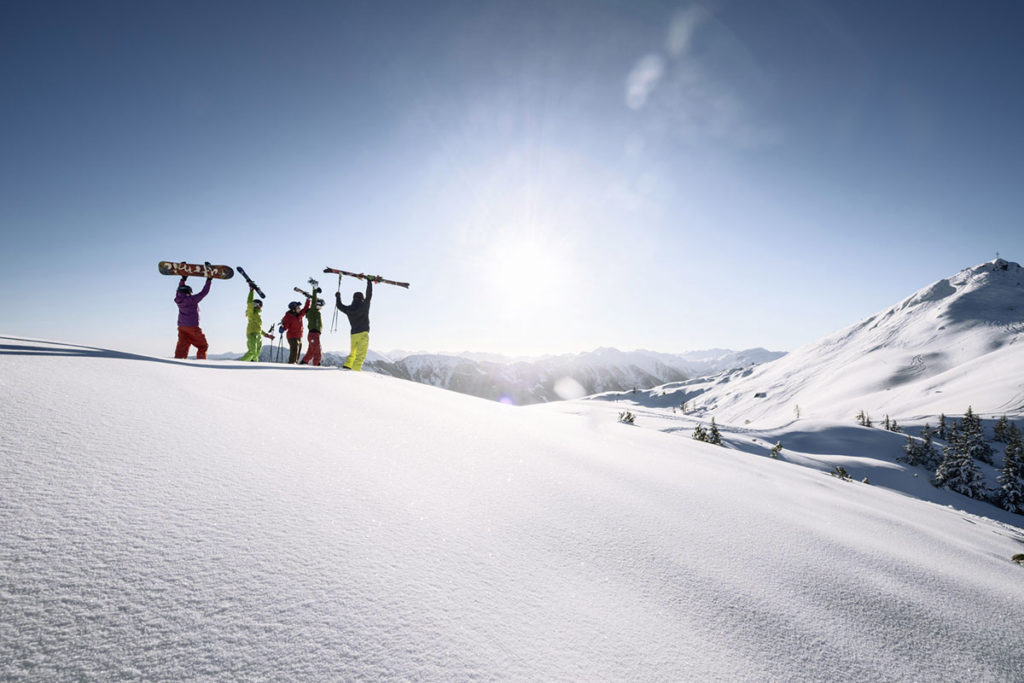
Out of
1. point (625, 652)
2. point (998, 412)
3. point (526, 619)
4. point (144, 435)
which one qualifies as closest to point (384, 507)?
point (526, 619)

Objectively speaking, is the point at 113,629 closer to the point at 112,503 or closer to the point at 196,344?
the point at 112,503

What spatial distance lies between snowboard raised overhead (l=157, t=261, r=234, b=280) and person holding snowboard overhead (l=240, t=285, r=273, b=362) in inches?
75.1

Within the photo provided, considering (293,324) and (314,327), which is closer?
(314,327)

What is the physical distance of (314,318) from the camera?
37.5ft

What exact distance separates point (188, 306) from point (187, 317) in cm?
26

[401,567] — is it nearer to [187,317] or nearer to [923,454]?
[187,317]

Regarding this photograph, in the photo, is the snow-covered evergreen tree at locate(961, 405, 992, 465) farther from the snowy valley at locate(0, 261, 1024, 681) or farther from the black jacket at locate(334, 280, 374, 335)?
the black jacket at locate(334, 280, 374, 335)

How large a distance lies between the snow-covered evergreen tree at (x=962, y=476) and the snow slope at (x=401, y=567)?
25479 mm

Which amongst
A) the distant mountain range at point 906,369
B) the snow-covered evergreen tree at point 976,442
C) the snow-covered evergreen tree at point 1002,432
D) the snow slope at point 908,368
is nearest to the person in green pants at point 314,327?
the snow-covered evergreen tree at point 976,442

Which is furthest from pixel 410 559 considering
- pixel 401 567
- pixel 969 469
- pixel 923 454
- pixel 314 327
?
pixel 923 454

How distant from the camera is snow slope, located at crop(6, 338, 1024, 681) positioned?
0.94 meters

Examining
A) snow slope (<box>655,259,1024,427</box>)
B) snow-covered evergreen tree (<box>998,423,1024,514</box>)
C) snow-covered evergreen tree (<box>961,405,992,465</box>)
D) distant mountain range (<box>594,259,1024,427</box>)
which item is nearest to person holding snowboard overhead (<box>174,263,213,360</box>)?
snow-covered evergreen tree (<box>998,423,1024,514</box>)

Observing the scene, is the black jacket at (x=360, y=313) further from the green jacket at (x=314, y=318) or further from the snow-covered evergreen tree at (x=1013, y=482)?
the snow-covered evergreen tree at (x=1013, y=482)

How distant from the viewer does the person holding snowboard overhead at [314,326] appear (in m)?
11.3
